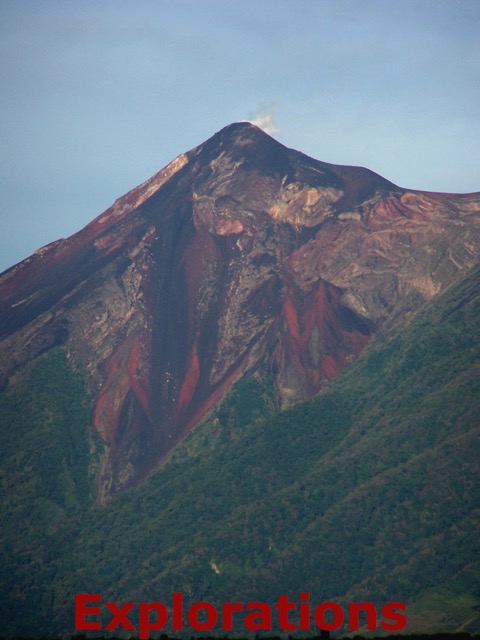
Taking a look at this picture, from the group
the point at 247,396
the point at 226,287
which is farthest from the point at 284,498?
the point at 226,287

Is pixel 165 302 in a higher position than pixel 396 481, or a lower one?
higher

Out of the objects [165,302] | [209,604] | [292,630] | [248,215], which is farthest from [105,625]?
[248,215]

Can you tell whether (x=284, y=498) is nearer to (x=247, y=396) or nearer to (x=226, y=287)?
(x=247, y=396)

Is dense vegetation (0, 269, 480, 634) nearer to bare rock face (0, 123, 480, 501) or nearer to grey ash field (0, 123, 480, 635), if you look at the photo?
grey ash field (0, 123, 480, 635)

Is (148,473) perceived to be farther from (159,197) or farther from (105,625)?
(159,197)

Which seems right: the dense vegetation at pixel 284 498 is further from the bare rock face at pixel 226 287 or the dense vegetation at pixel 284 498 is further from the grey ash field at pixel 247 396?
the bare rock face at pixel 226 287

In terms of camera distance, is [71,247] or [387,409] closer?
[387,409]

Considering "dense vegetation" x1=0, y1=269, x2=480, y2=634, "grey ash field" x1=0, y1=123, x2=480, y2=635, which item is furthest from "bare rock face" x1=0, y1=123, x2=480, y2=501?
"dense vegetation" x1=0, y1=269, x2=480, y2=634
